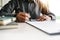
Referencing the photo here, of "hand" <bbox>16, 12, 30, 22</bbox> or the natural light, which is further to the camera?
the natural light

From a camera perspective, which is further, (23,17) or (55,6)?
(55,6)

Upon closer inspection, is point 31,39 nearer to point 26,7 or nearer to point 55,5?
point 26,7

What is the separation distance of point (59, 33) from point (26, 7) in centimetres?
99

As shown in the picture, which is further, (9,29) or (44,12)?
(44,12)

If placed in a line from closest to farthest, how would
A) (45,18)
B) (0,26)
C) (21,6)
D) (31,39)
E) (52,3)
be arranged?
(31,39)
(0,26)
(45,18)
(21,6)
(52,3)

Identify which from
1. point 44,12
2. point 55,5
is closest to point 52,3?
point 55,5

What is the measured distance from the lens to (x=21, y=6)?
151 centimetres

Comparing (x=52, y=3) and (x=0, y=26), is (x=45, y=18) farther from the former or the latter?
(x=52, y=3)

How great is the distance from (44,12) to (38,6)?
10 centimetres

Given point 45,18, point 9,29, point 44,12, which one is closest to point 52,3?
point 44,12

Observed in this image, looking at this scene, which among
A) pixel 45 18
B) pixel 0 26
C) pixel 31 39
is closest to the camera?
pixel 31 39

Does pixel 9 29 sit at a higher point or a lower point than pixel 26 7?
lower

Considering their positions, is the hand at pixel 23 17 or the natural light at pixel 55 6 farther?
the natural light at pixel 55 6

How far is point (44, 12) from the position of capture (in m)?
1.55
